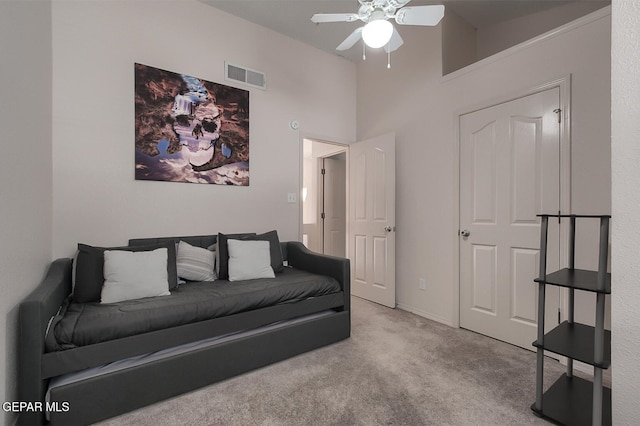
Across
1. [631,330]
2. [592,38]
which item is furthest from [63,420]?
[592,38]

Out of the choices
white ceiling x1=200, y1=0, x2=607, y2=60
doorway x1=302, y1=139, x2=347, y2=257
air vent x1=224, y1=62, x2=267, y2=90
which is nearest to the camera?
white ceiling x1=200, y1=0, x2=607, y2=60

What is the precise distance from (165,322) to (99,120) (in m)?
1.75

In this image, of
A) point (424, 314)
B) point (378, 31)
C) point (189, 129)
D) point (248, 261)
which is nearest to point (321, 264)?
point (248, 261)

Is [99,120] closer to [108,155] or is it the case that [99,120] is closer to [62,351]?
[108,155]

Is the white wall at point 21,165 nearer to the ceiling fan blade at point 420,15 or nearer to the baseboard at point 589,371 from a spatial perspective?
the ceiling fan blade at point 420,15

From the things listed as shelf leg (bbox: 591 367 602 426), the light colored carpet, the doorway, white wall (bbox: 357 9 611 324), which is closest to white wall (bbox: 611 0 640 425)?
shelf leg (bbox: 591 367 602 426)

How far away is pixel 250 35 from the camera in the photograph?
3152mm

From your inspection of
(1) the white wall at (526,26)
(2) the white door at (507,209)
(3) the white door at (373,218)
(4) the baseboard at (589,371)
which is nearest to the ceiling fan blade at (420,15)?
(2) the white door at (507,209)

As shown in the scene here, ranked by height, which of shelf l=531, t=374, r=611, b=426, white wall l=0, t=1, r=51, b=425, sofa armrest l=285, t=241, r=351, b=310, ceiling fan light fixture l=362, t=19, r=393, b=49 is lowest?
shelf l=531, t=374, r=611, b=426

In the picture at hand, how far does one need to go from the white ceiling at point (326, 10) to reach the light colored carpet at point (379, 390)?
3109mm

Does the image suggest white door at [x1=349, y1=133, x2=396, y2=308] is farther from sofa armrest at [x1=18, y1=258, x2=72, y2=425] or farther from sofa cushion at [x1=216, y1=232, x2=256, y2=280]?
sofa armrest at [x1=18, y1=258, x2=72, y2=425]

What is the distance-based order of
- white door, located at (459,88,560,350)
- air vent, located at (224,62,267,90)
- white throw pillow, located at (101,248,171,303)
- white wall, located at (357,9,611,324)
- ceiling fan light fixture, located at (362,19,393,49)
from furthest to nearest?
air vent, located at (224,62,267,90), white door, located at (459,88,560,350), white wall, located at (357,9,611,324), white throw pillow, located at (101,248,171,303), ceiling fan light fixture, located at (362,19,393,49)

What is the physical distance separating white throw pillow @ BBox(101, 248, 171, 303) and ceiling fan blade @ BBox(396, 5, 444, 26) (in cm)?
238

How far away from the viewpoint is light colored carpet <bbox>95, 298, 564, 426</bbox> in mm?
1566
